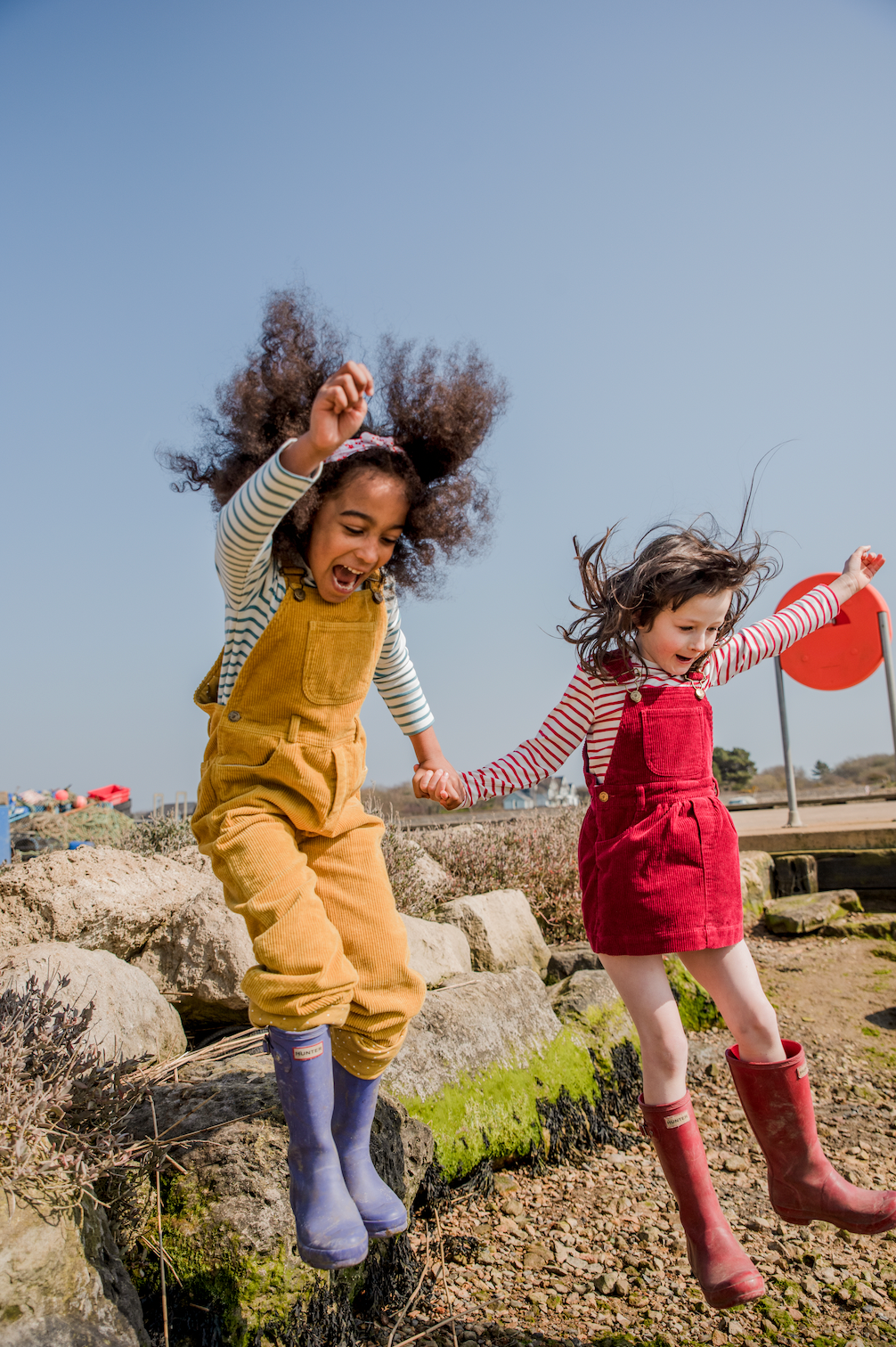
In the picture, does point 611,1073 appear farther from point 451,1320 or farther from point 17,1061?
point 17,1061

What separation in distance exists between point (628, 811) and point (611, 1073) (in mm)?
1618

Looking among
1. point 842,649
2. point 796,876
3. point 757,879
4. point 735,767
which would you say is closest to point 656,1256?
point 842,649

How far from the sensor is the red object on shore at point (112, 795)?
887cm

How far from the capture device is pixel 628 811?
260 cm

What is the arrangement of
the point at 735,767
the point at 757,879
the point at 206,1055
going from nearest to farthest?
the point at 206,1055 < the point at 757,879 < the point at 735,767

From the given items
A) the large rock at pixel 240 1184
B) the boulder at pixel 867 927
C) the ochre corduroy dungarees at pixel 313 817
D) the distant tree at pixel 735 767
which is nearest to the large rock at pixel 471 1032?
the large rock at pixel 240 1184

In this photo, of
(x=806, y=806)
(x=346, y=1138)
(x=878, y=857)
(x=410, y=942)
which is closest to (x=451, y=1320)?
(x=346, y=1138)

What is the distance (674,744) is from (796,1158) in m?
1.11

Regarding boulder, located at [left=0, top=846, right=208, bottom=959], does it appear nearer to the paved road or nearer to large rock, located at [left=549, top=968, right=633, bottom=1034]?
large rock, located at [left=549, top=968, right=633, bottom=1034]

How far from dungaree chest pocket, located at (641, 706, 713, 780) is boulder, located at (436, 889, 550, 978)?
2077mm

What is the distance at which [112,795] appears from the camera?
8938 mm

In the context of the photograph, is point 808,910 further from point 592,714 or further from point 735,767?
point 735,767

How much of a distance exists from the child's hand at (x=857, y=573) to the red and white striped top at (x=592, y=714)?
0.68 feet

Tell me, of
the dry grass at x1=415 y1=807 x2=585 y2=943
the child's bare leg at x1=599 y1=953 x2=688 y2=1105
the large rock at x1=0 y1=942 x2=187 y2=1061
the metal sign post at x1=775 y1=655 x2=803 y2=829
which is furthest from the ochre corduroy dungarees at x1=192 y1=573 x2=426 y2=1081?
the metal sign post at x1=775 y1=655 x2=803 y2=829
